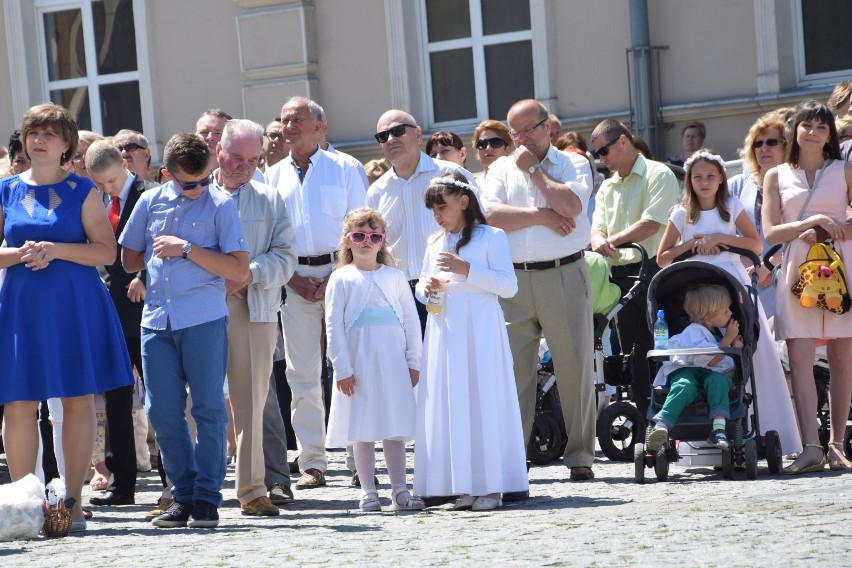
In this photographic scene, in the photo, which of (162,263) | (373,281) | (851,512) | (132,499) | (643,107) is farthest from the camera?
(643,107)

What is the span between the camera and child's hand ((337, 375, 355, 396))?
8.09 m

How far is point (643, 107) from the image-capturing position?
46.2 feet

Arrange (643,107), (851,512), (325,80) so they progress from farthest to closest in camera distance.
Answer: (325,80), (643,107), (851,512)

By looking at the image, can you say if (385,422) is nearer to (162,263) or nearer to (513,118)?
(162,263)

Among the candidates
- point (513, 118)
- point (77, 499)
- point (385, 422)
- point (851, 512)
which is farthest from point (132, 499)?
point (851, 512)

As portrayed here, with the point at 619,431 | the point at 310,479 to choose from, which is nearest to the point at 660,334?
the point at 619,431

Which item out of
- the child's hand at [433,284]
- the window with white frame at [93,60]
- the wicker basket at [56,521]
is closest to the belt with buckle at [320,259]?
the child's hand at [433,284]

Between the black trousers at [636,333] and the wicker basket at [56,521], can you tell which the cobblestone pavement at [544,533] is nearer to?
the wicker basket at [56,521]

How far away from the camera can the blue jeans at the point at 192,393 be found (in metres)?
7.59

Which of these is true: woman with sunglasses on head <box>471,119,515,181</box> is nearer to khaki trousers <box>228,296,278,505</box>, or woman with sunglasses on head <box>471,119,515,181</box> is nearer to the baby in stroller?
the baby in stroller

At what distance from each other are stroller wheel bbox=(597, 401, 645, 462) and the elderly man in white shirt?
1725 millimetres

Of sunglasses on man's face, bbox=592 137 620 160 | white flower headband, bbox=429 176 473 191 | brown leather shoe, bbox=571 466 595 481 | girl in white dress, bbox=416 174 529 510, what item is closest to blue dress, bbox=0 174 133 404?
girl in white dress, bbox=416 174 529 510

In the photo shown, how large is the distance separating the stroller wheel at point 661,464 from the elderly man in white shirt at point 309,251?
199 cm

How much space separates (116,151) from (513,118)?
229 centimetres
